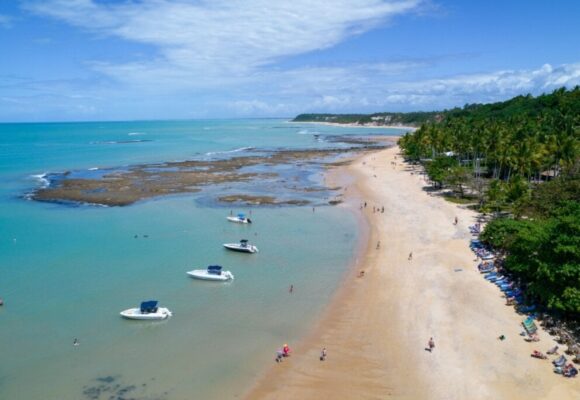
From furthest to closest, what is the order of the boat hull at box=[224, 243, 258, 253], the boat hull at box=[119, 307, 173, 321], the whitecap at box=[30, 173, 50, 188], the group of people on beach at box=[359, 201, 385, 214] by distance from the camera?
1. the whitecap at box=[30, 173, 50, 188]
2. the group of people on beach at box=[359, 201, 385, 214]
3. the boat hull at box=[224, 243, 258, 253]
4. the boat hull at box=[119, 307, 173, 321]

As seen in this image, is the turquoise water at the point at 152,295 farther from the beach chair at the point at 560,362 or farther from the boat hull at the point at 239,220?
the beach chair at the point at 560,362

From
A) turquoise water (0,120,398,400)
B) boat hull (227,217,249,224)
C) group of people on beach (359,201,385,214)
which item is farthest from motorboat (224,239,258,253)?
group of people on beach (359,201,385,214)

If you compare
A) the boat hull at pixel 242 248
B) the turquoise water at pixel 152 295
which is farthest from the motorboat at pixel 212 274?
the boat hull at pixel 242 248

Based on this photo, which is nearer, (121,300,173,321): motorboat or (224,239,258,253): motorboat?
(121,300,173,321): motorboat

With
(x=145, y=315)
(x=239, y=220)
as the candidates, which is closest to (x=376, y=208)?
(x=239, y=220)

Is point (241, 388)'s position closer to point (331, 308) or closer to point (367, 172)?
point (331, 308)

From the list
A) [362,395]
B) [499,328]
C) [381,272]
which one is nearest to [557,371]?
[499,328]

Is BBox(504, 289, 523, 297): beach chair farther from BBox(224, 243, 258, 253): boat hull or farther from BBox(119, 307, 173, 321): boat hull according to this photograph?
BBox(119, 307, 173, 321): boat hull
